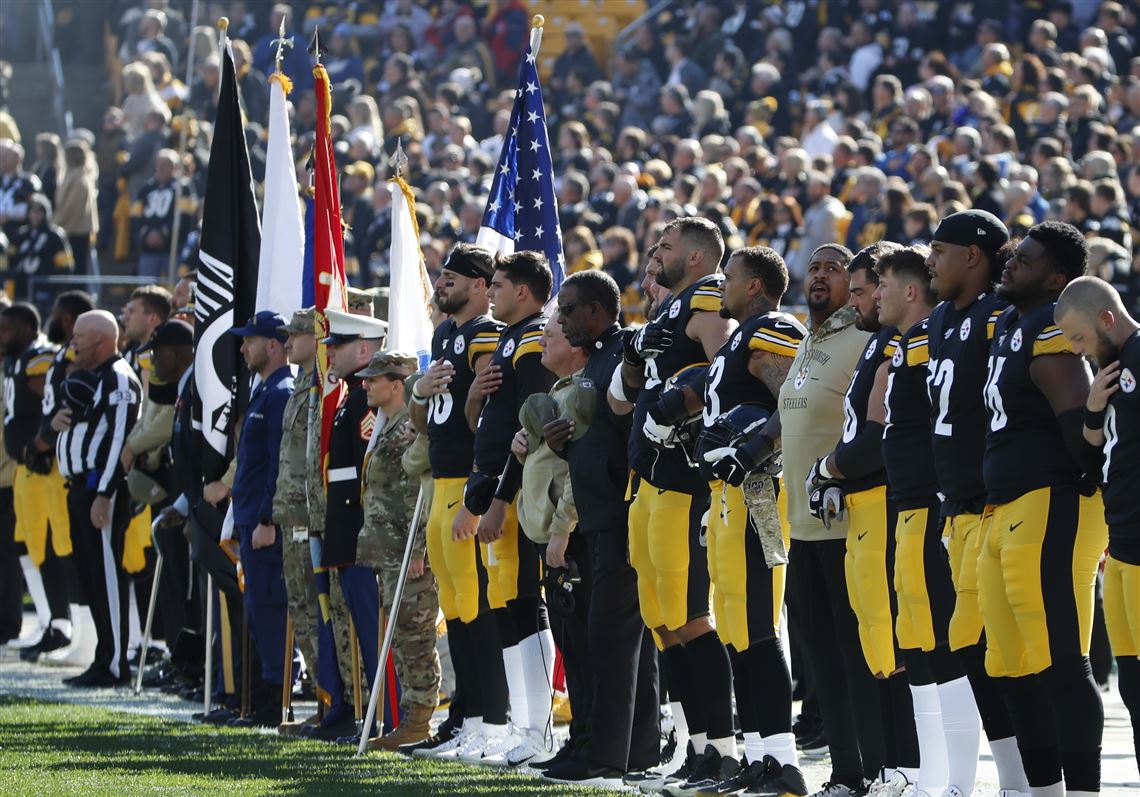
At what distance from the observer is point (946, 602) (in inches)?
281

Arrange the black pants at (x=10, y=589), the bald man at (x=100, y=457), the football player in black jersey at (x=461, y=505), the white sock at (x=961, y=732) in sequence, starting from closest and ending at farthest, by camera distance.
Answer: the white sock at (x=961, y=732), the football player in black jersey at (x=461, y=505), the bald man at (x=100, y=457), the black pants at (x=10, y=589)

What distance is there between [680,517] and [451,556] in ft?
5.47

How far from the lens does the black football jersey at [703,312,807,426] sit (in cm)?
793

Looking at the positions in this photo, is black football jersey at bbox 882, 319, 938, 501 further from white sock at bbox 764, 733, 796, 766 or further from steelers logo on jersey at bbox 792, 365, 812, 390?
white sock at bbox 764, 733, 796, 766

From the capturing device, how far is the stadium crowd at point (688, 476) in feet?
21.8

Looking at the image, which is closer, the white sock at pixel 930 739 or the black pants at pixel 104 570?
the white sock at pixel 930 739

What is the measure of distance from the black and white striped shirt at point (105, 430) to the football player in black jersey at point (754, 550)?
20.1ft

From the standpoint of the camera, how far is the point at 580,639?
9062 millimetres

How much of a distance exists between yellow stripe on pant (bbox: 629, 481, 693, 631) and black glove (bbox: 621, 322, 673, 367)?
1.67 feet

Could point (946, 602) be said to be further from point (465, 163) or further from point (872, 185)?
point (465, 163)

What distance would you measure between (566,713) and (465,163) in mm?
11491

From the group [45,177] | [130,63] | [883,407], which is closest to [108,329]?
[883,407]

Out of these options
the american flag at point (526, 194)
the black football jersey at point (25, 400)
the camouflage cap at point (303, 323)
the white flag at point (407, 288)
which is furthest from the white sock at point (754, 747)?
the black football jersey at point (25, 400)

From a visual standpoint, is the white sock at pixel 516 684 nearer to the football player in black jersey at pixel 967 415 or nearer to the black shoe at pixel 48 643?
the football player in black jersey at pixel 967 415
